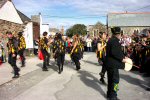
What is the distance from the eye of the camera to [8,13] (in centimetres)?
2872

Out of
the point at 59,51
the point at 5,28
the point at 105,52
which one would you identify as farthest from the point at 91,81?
the point at 5,28

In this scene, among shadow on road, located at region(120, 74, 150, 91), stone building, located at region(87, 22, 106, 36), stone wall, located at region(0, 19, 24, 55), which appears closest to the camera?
shadow on road, located at region(120, 74, 150, 91)

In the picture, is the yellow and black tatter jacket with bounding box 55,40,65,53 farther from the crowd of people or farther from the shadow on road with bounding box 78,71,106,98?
the shadow on road with bounding box 78,71,106,98

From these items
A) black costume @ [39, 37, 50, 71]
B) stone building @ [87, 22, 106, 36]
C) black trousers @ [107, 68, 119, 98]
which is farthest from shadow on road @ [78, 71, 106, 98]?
stone building @ [87, 22, 106, 36]

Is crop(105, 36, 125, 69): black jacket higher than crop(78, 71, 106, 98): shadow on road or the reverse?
higher

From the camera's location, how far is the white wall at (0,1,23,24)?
89.7 feet

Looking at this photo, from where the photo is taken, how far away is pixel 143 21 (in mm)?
76312

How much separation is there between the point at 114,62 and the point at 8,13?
22.5m

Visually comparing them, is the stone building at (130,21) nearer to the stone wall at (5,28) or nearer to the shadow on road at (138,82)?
the stone wall at (5,28)

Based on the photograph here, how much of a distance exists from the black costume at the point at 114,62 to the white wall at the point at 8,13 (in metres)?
20.3

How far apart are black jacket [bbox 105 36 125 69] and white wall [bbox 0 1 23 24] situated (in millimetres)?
20308

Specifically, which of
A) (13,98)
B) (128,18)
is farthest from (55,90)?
(128,18)

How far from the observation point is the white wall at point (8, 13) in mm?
27331

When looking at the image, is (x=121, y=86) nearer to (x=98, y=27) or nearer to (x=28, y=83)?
(x=28, y=83)
